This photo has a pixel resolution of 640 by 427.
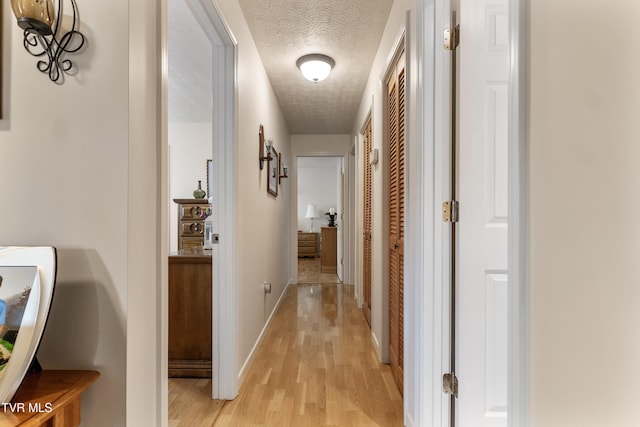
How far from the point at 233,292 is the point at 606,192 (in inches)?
73.0

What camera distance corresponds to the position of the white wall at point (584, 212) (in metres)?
0.55

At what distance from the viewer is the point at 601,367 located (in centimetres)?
60

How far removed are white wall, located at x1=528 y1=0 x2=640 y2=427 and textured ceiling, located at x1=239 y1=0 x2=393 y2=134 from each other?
1.79 metres

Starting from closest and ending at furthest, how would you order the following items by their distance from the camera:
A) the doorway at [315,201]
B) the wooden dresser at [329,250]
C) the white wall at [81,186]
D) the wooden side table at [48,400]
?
the wooden side table at [48,400], the white wall at [81,186], the wooden dresser at [329,250], the doorway at [315,201]

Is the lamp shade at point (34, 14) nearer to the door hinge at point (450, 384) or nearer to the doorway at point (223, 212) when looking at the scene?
the doorway at point (223, 212)

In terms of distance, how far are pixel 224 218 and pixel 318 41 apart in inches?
63.1

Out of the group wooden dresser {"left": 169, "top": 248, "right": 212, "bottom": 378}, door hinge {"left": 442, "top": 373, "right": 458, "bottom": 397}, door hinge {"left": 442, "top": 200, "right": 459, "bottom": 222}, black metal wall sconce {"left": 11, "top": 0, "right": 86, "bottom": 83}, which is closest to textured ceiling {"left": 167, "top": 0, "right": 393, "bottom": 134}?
black metal wall sconce {"left": 11, "top": 0, "right": 86, "bottom": 83}

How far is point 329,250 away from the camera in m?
6.66

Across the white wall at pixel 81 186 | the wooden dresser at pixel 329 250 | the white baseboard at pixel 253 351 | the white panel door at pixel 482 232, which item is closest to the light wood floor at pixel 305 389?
the white baseboard at pixel 253 351

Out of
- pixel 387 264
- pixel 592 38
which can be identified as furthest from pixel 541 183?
pixel 387 264

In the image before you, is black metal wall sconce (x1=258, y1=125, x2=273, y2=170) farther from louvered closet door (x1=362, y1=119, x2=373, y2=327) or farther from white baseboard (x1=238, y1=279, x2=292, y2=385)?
white baseboard (x1=238, y1=279, x2=292, y2=385)

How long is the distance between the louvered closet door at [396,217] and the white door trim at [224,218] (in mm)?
1034

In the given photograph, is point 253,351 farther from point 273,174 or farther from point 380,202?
point 273,174

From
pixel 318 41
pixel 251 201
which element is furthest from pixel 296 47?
pixel 251 201
